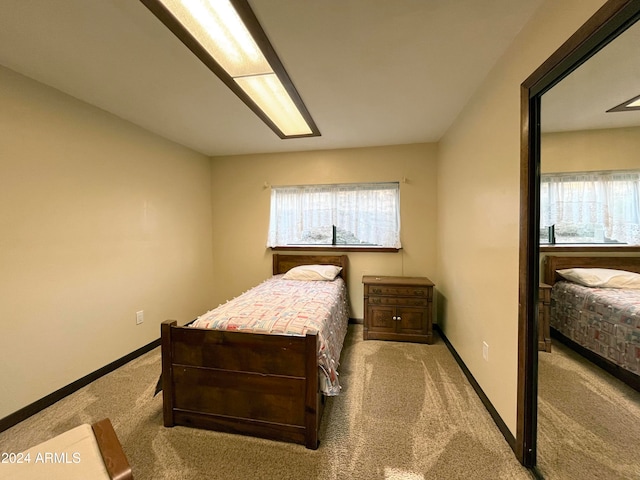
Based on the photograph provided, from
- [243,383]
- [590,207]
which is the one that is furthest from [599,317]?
[243,383]

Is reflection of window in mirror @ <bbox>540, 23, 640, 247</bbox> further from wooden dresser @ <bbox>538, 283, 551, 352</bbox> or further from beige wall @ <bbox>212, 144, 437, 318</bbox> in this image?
beige wall @ <bbox>212, 144, 437, 318</bbox>

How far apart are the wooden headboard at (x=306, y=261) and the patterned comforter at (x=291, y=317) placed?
73cm

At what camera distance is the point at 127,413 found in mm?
1764

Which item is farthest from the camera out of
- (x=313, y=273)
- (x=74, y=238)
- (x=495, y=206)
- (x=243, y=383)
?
(x=313, y=273)

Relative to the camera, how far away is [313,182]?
3.47 m

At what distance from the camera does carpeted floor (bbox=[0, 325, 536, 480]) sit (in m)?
1.34

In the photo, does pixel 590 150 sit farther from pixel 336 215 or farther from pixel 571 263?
pixel 336 215

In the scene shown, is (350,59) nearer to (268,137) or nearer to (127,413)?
(268,137)

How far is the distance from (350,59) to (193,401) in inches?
95.2

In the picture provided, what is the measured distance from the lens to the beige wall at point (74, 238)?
5.56 ft

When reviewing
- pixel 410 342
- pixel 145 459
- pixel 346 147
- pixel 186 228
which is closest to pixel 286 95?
pixel 346 147

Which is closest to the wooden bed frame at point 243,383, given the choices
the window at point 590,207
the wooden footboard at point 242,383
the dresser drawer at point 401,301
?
the wooden footboard at point 242,383

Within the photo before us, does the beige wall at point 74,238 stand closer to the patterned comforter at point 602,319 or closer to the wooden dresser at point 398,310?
the wooden dresser at point 398,310

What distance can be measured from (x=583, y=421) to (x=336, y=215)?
2.75m
